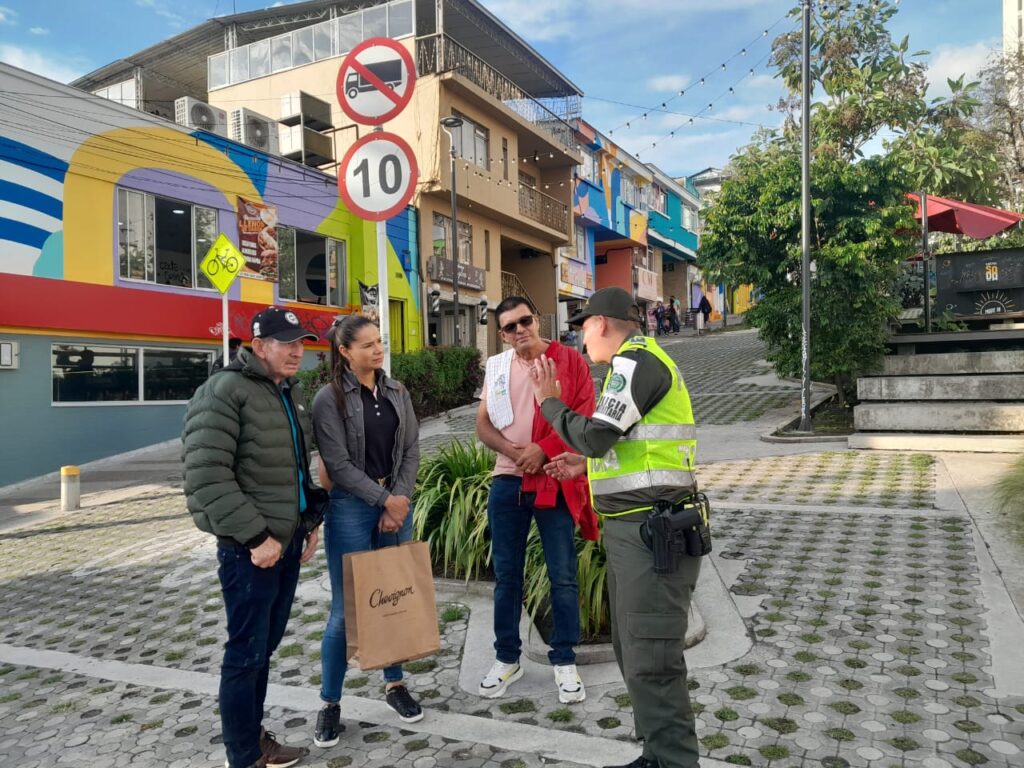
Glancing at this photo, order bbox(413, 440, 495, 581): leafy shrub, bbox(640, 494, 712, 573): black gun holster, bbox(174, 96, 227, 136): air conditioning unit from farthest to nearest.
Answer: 1. bbox(174, 96, 227, 136): air conditioning unit
2. bbox(413, 440, 495, 581): leafy shrub
3. bbox(640, 494, 712, 573): black gun holster

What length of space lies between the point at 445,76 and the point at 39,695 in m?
20.3

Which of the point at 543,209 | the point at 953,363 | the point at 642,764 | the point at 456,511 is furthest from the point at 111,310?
the point at 543,209

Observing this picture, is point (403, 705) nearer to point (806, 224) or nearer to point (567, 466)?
point (567, 466)

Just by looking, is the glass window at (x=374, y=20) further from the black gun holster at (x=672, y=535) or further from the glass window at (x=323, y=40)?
the black gun holster at (x=672, y=535)

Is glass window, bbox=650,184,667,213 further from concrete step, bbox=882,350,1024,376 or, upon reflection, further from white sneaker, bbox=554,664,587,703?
white sneaker, bbox=554,664,587,703

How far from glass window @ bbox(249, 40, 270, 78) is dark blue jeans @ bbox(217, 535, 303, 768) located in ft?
78.1

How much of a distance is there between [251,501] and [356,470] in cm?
57

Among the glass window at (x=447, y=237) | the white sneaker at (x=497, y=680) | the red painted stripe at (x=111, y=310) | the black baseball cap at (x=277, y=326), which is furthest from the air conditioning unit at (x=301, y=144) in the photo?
the white sneaker at (x=497, y=680)

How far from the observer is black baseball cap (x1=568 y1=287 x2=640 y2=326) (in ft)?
10.1

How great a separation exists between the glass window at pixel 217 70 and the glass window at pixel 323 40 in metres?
3.51

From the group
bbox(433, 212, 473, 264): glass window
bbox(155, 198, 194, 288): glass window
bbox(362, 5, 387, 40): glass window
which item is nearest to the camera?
bbox(155, 198, 194, 288): glass window

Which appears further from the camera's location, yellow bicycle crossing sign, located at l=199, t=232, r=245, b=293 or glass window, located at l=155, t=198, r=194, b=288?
glass window, located at l=155, t=198, r=194, b=288

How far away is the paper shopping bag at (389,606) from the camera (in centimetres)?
332

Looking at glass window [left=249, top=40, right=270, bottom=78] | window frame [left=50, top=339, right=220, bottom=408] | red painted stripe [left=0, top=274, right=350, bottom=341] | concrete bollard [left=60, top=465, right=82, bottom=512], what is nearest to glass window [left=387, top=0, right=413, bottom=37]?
glass window [left=249, top=40, right=270, bottom=78]
